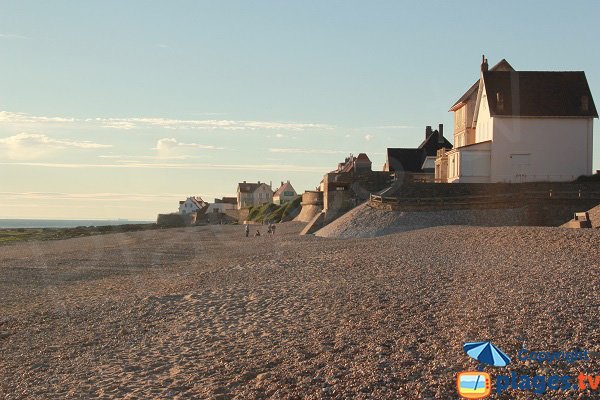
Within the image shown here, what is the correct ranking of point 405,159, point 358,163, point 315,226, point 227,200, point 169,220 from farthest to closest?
point 227,200 → point 169,220 → point 358,163 → point 405,159 → point 315,226

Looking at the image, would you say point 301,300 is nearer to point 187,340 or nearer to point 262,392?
point 187,340

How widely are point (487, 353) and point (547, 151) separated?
1556 inches

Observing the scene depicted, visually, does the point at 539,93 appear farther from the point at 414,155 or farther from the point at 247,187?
the point at 247,187

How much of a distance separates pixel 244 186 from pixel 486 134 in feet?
337

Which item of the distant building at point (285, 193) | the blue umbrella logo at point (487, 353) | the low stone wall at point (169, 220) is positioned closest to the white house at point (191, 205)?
the distant building at point (285, 193)

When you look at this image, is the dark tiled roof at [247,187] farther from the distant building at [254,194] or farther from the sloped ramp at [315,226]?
the sloped ramp at [315,226]

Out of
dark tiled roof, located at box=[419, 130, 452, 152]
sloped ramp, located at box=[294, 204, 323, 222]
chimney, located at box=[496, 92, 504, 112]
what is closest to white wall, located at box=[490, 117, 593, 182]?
chimney, located at box=[496, 92, 504, 112]

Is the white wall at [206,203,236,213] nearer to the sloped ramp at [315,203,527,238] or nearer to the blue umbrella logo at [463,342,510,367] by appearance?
the sloped ramp at [315,203,527,238]

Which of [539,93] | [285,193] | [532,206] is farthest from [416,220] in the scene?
[285,193]

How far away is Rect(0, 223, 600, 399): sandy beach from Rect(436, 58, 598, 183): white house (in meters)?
23.2

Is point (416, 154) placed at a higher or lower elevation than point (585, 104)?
lower

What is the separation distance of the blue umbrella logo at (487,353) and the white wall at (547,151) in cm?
3831

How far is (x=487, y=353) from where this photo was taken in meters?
10.7

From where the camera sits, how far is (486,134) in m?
50.2
